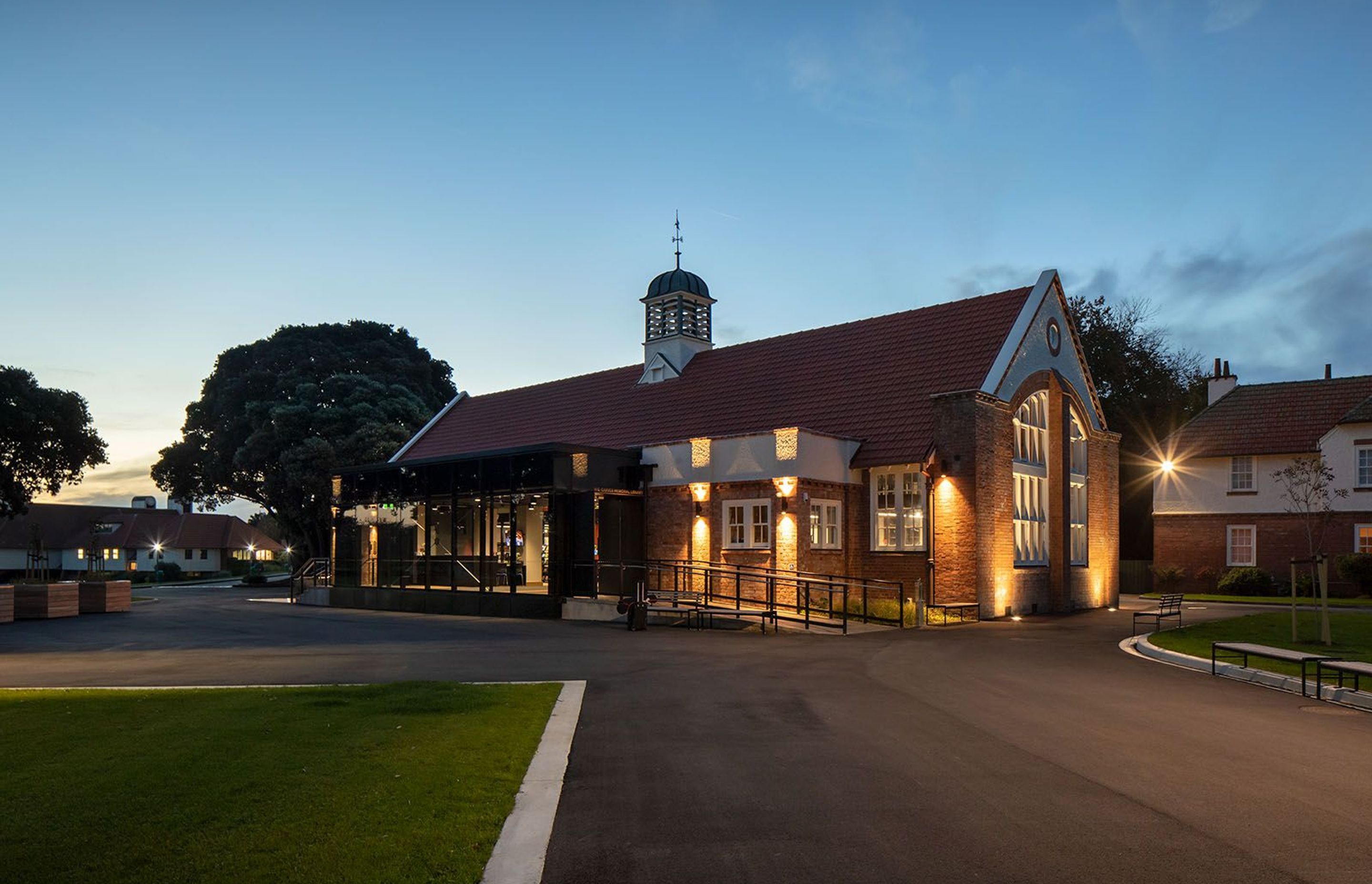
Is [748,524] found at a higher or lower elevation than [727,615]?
higher

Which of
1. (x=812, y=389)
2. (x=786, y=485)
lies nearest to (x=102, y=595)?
(x=786, y=485)

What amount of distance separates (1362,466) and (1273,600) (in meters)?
6.81

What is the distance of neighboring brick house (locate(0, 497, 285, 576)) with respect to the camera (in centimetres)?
7731

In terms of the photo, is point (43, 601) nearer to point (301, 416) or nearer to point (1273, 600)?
point (301, 416)

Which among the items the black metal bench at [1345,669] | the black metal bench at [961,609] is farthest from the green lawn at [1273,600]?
the black metal bench at [1345,669]

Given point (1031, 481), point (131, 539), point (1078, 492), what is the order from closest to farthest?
point (1031, 481) < point (1078, 492) < point (131, 539)

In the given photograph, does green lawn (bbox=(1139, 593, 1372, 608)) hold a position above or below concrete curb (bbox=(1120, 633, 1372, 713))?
below

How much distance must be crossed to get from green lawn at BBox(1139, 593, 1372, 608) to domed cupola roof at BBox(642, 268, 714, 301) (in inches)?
809

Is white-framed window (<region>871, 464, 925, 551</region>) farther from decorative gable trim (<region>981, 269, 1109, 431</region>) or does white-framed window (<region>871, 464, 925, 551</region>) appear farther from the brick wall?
the brick wall

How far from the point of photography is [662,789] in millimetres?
7664

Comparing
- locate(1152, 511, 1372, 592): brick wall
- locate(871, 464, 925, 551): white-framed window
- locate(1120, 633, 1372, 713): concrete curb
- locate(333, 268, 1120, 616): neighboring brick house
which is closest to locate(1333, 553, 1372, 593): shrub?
locate(1152, 511, 1372, 592): brick wall

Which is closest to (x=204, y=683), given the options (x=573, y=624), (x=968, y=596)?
(x=573, y=624)

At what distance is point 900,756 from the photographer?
8.91 meters

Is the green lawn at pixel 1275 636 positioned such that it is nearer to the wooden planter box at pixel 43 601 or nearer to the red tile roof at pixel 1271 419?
the red tile roof at pixel 1271 419
